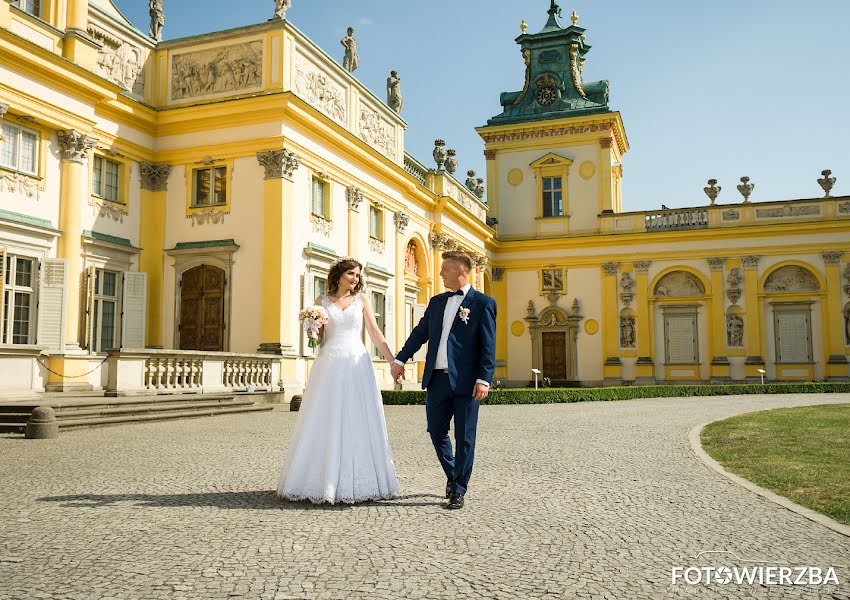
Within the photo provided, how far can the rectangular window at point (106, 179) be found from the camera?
1933 cm

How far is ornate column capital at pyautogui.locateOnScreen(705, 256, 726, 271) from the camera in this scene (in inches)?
1447

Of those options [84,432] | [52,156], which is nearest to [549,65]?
[52,156]

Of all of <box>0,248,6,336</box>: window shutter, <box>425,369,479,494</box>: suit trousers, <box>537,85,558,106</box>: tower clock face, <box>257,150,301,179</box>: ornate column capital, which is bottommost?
<box>425,369,479,494</box>: suit trousers

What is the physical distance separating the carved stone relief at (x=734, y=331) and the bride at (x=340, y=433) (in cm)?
3307

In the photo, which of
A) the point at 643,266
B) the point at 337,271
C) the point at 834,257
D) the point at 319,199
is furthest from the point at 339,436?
→ the point at 834,257

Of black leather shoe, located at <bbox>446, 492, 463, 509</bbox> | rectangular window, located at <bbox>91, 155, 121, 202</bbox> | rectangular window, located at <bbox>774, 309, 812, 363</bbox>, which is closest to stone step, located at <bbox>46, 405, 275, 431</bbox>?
rectangular window, located at <bbox>91, 155, 121, 202</bbox>

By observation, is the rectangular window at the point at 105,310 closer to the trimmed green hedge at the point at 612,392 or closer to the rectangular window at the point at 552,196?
the trimmed green hedge at the point at 612,392

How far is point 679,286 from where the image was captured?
37625 mm

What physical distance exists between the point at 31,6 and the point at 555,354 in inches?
1131

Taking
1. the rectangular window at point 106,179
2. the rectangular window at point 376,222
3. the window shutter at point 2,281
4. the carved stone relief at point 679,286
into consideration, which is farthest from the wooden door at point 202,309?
the carved stone relief at point 679,286

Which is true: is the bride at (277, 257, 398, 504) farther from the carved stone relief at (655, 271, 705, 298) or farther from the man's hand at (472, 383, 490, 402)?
the carved stone relief at (655, 271, 705, 298)

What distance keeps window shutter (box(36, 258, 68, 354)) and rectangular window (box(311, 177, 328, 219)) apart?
7.48 metres

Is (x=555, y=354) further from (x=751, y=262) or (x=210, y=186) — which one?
(x=210, y=186)

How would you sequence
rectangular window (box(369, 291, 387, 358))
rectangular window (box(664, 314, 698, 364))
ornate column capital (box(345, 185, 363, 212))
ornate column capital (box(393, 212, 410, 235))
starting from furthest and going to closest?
1. rectangular window (box(664, 314, 698, 364))
2. ornate column capital (box(393, 212, 410, 235))
3. rectangular window (box(369, 291, 387, 358))
4. ornate column capital (box(345, 185, 363, 212))
